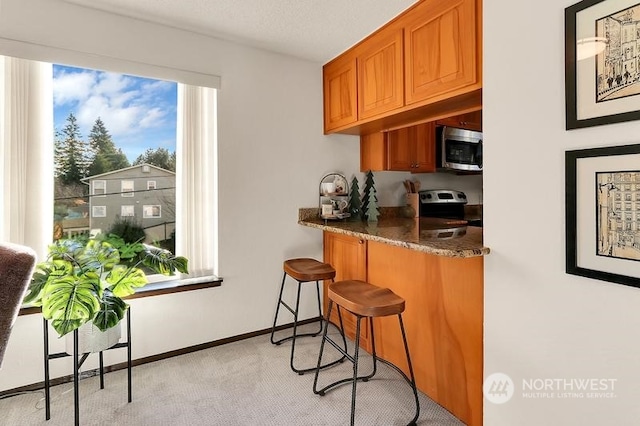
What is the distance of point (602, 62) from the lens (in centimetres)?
113

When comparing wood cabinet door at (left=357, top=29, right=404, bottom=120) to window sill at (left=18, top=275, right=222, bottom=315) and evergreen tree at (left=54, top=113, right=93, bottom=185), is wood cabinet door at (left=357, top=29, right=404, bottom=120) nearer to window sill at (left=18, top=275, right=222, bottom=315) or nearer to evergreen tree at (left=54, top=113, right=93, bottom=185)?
window sill at (left=18, top=275, right=222, bottom=315)

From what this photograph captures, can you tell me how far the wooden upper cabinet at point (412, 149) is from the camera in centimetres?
291

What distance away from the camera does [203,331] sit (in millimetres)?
2484

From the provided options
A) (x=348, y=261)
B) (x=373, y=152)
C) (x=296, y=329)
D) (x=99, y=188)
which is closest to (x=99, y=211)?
(x=99, y=188)

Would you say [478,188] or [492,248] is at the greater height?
[478,188]

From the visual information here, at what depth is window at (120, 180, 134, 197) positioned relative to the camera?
7.62ft

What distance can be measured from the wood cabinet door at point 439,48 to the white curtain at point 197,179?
1509 mm

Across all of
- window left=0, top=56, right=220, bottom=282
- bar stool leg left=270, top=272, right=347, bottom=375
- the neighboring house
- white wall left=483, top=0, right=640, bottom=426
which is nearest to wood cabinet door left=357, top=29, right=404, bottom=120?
white wall left=483, top=0, right=640, bottom=426

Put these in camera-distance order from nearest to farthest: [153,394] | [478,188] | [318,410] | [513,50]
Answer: [513,50] < [318,410] < [153,394] < [478,188]

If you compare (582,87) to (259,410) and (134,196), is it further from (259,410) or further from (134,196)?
(134,196)

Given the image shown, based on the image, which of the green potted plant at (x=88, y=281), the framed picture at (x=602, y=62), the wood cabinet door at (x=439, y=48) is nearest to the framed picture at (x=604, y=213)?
the framed picture at (x=602, y=62)

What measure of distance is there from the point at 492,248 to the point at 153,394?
209 cm

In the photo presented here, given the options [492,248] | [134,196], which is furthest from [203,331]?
[492,248]

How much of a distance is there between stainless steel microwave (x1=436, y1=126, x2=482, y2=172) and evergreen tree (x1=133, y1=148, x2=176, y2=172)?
7.85ft
